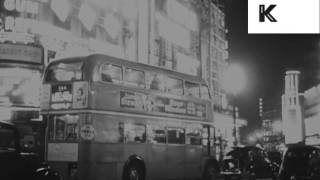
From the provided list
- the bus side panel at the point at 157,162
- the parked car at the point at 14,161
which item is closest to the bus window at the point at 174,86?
the bus side panel at the point at 157,162

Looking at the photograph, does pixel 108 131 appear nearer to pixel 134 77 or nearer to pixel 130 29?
pixel 134 77

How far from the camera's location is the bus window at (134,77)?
15.2m

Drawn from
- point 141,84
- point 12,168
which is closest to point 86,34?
point 141,84

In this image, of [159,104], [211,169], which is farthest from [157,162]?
[211,169]

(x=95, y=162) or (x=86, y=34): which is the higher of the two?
(x=86, y=34)

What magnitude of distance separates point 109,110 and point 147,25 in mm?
23937

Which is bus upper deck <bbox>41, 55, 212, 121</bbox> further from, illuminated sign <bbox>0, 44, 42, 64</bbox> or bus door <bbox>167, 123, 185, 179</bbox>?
illuminated sign <bbox>0, 44, 42, 64</bbox>

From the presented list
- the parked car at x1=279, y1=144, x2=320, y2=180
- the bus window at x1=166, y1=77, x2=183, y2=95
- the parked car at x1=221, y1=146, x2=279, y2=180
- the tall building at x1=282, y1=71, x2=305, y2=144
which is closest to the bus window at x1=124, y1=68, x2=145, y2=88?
the bus window at x1=166, y1=77, x2=183, y2=95

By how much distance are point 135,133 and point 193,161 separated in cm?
424

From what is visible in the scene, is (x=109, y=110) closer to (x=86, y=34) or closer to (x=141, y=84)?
(x=141, y=84)

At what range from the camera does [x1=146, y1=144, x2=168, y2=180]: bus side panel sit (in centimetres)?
1659

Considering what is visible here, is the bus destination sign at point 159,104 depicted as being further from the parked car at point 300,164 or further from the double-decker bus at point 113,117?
the parked car at point 300,164

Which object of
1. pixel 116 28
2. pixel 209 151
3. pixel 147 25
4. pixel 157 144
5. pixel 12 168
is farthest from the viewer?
pixel 147 25

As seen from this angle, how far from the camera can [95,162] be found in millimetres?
14156
